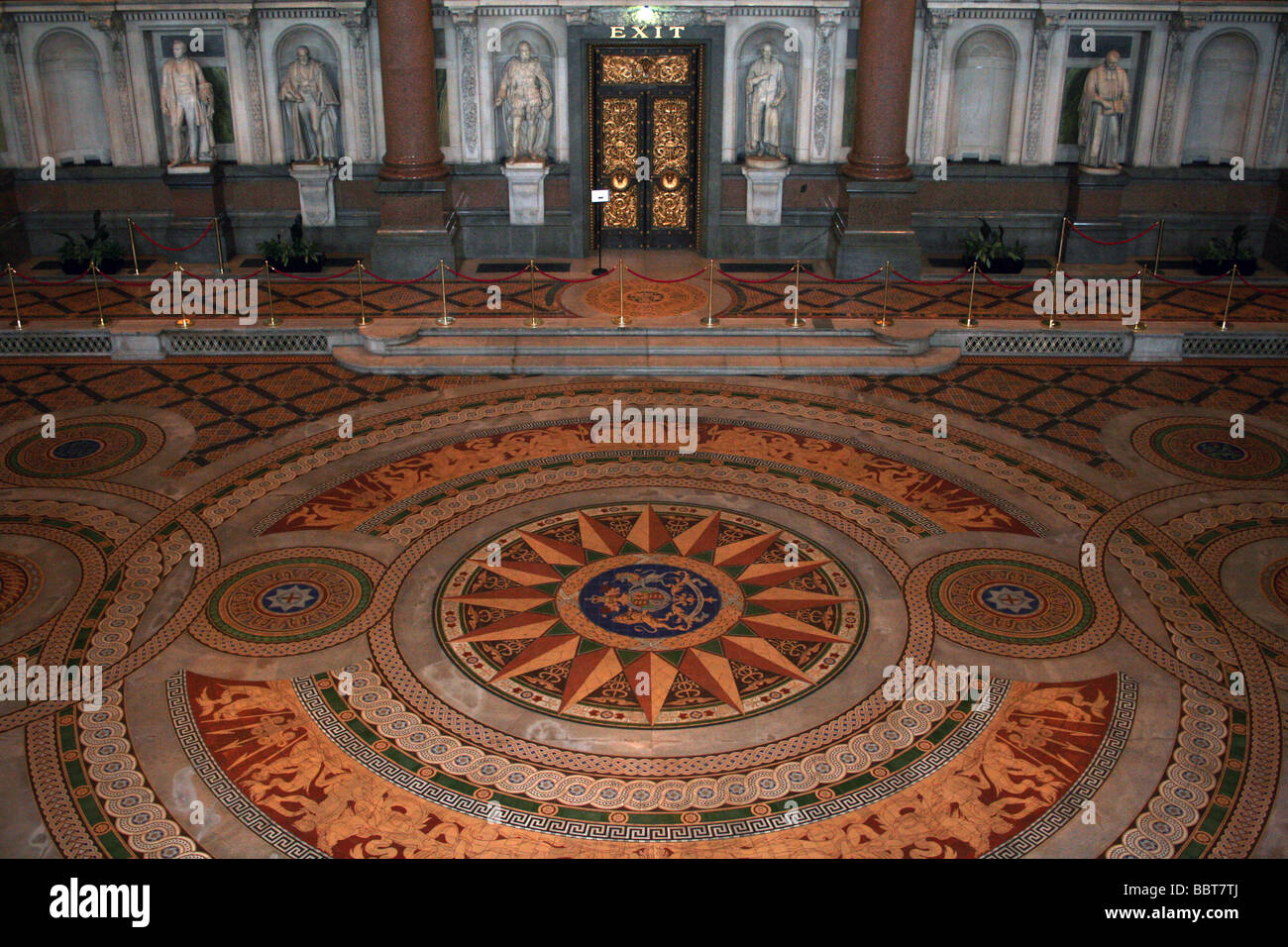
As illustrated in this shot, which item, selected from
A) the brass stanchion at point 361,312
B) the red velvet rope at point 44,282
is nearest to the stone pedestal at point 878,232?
the brass stanchion at point 361,312

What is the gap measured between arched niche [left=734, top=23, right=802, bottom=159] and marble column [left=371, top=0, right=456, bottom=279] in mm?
4085

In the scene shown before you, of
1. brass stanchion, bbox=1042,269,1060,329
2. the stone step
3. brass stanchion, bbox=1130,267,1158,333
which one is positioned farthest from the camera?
brass stanchion, bbox=1042,269,1060,329

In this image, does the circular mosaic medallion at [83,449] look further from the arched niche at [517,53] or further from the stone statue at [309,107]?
the arched niche at [517,53]

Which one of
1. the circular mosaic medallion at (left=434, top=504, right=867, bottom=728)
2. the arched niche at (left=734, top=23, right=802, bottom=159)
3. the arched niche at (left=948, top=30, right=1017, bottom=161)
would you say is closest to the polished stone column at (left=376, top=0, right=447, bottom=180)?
the arched niche at (left=734, top=23, right=802, bottom=159)

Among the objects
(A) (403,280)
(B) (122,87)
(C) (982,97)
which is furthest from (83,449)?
(C) (982,97)

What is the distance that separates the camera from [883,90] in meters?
15.0

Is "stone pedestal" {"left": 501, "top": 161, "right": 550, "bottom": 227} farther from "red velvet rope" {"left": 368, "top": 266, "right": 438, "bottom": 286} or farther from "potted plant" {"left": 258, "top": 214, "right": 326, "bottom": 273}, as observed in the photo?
"potted plant" {"left": 258, "top": 214, "right": 326, "bottom": 273}

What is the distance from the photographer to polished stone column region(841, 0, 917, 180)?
48.6 ft

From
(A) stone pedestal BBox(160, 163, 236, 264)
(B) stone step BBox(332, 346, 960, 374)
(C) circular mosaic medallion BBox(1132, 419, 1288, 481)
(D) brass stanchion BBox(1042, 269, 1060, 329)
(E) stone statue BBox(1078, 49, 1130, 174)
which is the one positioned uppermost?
(E) stone statue BBox(1078, 49, 1130, 174)

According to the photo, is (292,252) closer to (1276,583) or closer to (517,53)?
(517,53)

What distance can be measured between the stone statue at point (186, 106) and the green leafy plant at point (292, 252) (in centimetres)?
152

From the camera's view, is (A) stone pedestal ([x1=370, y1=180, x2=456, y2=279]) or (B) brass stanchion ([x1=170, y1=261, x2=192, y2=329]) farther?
(A) stone pedestal ([x1=370, y1=180, x2=456, y2=279])

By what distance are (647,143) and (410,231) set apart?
354 centimetres

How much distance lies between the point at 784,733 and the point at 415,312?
866 centimetres
